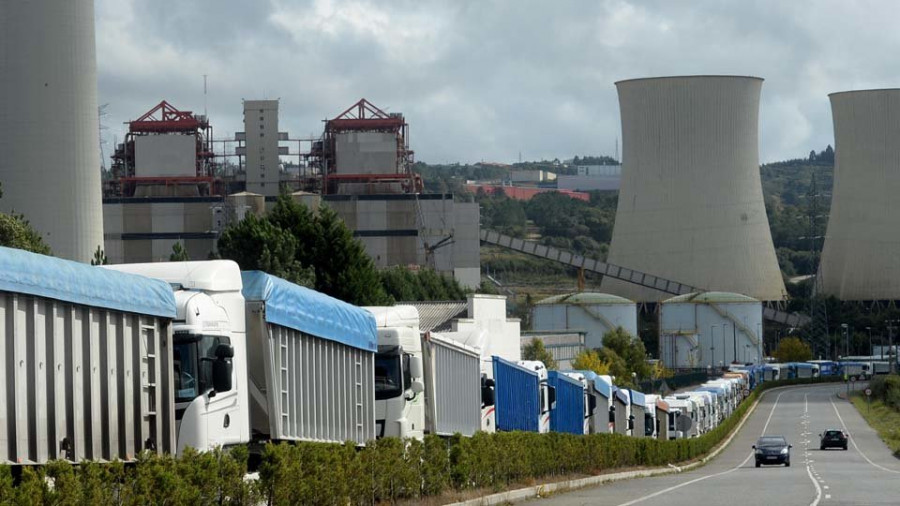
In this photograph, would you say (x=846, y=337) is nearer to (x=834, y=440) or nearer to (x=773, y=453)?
(x=834, y=440)

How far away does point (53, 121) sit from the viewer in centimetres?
6338

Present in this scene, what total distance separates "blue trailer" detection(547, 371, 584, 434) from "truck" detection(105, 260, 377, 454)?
1271cm

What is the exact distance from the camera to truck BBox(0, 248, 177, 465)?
33.7ft

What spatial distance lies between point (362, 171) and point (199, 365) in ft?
344

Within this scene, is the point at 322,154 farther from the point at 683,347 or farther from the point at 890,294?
the point at 890,294

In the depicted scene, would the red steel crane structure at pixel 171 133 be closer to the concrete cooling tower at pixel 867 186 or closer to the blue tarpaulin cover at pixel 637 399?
the concrete cooling tower at pixel 867 186

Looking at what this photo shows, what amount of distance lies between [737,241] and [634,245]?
7.22 m

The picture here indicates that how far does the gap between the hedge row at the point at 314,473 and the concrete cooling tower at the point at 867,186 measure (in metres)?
82.8

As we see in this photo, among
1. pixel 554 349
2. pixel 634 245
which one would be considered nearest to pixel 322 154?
pixel 634 245

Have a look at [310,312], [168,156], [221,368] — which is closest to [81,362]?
[221,368]

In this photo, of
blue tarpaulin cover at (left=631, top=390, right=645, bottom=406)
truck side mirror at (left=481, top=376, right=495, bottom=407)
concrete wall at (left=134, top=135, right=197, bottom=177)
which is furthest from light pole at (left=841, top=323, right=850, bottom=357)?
truck side mirror at (left=481, top=376, right=495, bottom=407)

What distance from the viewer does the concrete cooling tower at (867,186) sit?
104 meters

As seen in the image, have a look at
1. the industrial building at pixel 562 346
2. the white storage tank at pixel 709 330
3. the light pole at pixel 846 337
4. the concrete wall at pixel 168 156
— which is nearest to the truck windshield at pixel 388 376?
the industrial building at pixel 562 346

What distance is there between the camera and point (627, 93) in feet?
315
